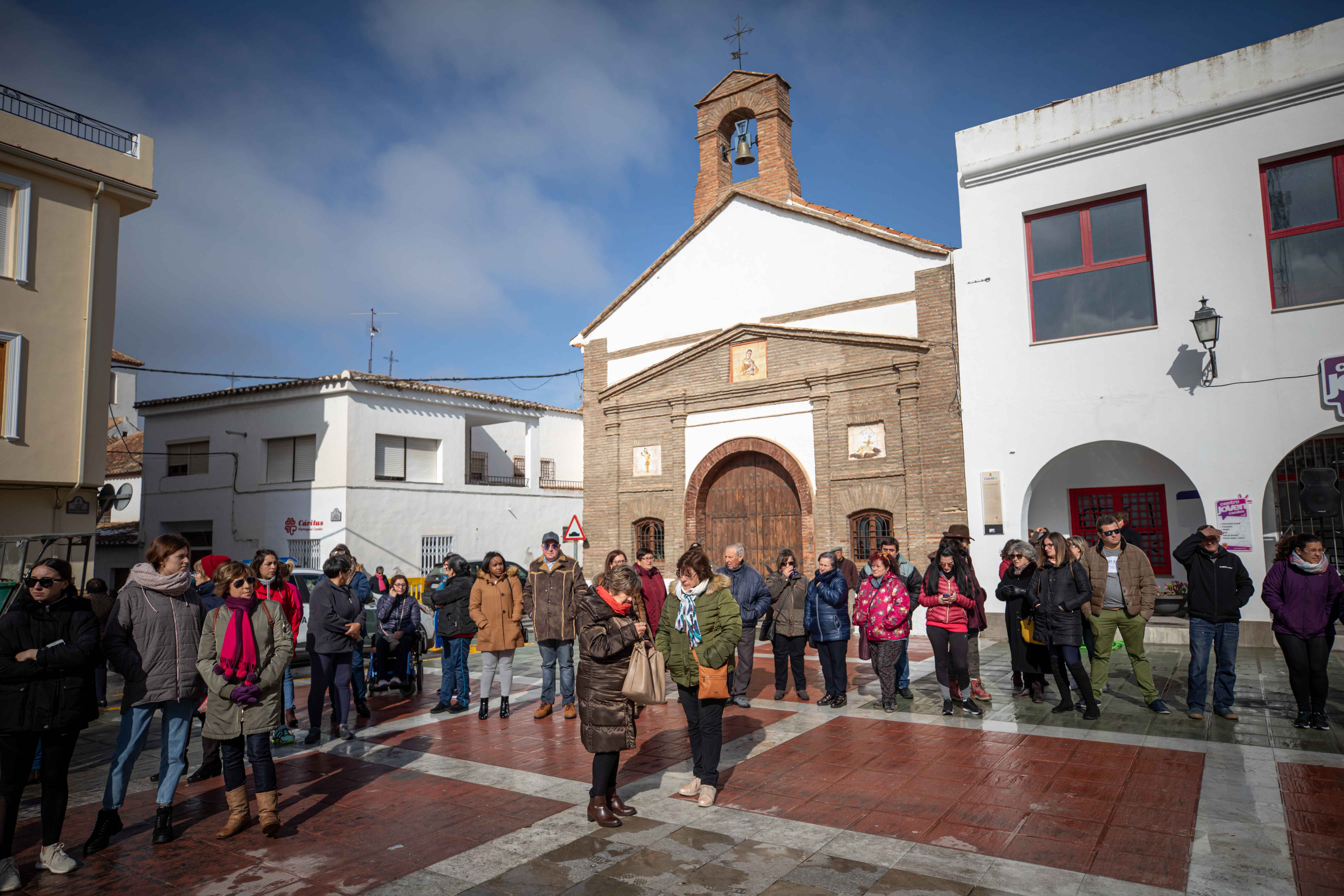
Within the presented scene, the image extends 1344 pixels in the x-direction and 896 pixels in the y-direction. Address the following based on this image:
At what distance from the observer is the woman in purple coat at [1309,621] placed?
22.9 feet

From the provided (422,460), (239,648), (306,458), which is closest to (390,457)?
(422,460)

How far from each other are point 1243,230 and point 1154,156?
1.79 metres

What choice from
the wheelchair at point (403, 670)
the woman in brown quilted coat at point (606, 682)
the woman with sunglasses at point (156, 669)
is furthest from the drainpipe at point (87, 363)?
the woman in brown quilted coat at point (606, 682)

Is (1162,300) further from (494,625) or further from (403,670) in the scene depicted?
(403,670)

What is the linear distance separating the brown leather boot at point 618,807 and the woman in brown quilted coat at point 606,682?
1 cm

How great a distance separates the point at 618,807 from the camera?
5266 mm

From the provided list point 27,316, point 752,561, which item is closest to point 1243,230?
point 752,561

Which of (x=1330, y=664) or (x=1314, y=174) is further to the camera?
(x=1314, y=174)

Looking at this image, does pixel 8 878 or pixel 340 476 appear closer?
pixel 8 878

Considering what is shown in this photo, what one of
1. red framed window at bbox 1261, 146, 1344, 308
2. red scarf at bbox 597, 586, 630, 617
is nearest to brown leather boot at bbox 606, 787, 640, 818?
red scarf at bbox 597, 586, 630, 617

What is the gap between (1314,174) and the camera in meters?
11.5

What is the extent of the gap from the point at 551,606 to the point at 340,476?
53.7 feet

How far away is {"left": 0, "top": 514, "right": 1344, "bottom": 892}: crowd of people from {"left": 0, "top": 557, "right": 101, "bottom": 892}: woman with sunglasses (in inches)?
0.4

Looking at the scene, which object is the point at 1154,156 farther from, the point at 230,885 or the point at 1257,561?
the point at 230,885
